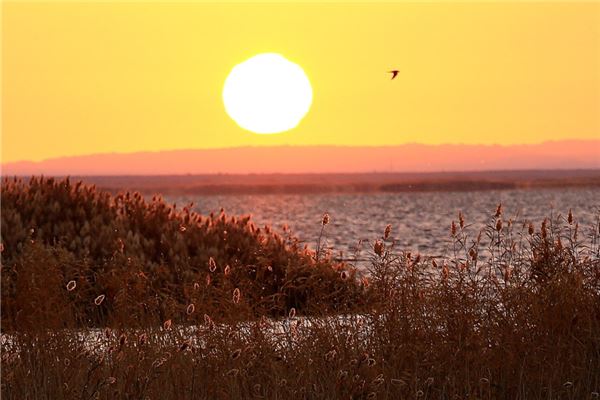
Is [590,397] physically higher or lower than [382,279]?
lower

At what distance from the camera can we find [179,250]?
57.8 ft

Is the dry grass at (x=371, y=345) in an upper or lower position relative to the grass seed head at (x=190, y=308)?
lower

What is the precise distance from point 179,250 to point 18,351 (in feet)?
24.5

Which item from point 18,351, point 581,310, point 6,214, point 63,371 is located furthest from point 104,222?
point 581,310

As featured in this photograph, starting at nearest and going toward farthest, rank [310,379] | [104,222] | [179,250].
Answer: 1. [310,379]
2. [179,250]
3. [104,222]

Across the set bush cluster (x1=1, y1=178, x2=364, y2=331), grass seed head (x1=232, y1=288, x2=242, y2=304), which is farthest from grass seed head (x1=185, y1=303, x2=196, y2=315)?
bush cluster (x1=1, y1=178, x2=364, y2=331)

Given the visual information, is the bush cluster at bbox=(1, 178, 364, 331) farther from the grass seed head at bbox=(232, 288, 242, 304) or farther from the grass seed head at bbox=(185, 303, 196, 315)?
the grass seed head at bbox=(185, 303, 196, 315)

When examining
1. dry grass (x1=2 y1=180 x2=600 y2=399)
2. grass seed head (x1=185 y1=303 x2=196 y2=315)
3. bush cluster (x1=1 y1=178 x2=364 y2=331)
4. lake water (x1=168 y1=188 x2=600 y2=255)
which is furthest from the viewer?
lake water (x1=168 y1=188 x2=600 y2=255)

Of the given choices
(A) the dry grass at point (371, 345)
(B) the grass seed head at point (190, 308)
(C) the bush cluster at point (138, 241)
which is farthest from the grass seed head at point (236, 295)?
(C) the bush cluster at point (138, 241)

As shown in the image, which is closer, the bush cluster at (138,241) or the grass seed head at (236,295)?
the grass seed head at (236,295)

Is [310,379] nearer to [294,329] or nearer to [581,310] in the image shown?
[294,329]

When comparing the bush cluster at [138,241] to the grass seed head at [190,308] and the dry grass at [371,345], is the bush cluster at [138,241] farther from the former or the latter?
the grass seed head at [190,308]

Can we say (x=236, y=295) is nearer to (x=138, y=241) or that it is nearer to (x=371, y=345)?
(x=371, y=345)

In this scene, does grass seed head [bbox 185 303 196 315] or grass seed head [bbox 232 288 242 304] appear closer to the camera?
grass seed head [bbox 185 303 196 315]
